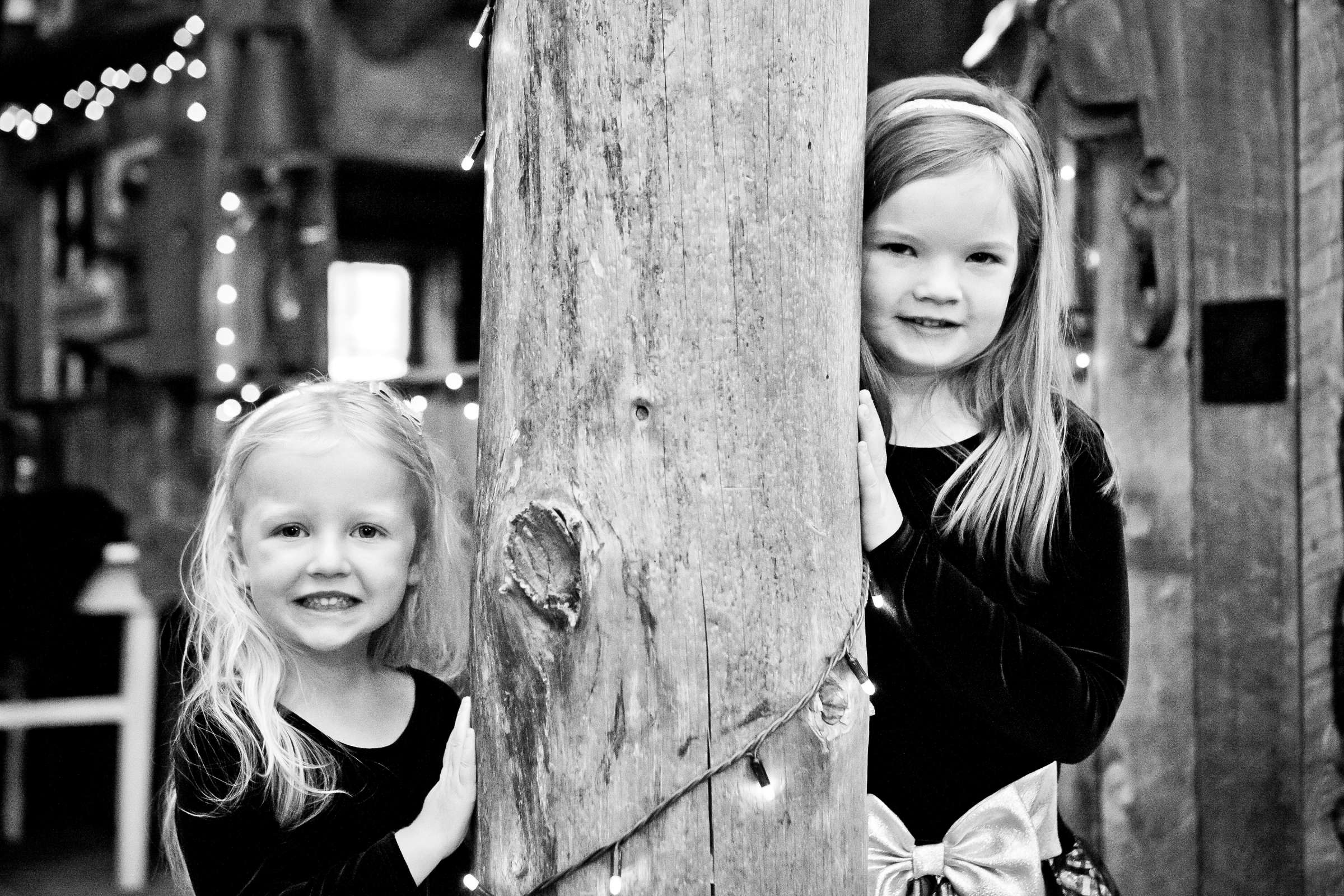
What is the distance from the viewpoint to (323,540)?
151cm

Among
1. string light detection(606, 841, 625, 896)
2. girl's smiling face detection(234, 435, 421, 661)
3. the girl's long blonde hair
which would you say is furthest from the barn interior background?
string light detection(606, 841, 625, 896)

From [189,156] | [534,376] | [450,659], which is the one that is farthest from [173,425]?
[534,376]

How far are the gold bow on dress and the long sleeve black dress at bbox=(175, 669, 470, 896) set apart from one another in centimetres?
52

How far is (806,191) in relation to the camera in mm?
1235

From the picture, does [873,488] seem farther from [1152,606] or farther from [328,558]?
[1152,606]

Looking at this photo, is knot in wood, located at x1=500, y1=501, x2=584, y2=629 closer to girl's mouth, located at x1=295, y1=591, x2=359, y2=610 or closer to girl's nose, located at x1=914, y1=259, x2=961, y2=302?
girl's mouth, located at x1=295, y1=591, x2=359, y2=610

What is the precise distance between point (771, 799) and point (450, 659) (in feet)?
2.41

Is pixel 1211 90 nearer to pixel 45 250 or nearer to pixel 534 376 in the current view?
pixel 534 376

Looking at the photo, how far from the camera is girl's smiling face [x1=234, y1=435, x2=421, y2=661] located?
4.93 feet

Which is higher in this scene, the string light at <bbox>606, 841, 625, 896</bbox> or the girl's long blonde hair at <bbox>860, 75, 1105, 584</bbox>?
the girl's long blonde hair at <bbox>860, 75, 1105, 584</bbox>

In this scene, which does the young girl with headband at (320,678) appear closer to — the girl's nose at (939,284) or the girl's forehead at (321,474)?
the girl's forehead at (321,474)

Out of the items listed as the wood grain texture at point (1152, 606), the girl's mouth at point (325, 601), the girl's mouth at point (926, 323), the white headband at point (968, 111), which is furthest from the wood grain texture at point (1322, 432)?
the girl's mouth at point (325, 601)

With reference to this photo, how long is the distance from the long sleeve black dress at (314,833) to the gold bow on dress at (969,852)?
20.6 inches

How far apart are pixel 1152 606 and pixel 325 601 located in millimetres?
1810
